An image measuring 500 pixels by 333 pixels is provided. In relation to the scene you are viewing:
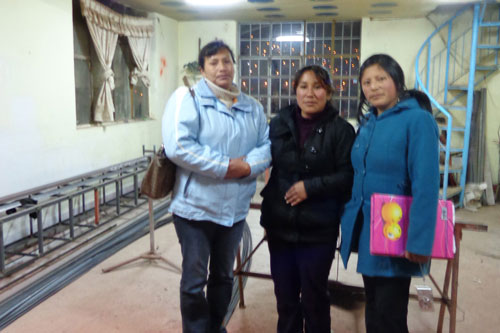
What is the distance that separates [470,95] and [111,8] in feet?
15.4

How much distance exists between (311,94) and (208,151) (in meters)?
0.49

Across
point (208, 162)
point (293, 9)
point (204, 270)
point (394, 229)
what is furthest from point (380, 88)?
point (293, 9)

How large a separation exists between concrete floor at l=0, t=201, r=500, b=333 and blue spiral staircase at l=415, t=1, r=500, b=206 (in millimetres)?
2494

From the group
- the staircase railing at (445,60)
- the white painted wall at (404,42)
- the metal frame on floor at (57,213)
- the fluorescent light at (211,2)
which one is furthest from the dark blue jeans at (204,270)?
the white painted wall at (404,42)

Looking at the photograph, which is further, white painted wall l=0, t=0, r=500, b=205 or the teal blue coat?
white painted wall l=0, t=0, r=500, b=205

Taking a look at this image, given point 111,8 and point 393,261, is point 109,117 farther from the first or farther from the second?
point 393,261

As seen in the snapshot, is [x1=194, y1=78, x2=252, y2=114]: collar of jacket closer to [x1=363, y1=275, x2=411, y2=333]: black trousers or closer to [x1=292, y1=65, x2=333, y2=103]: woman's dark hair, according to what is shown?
[x1=292, y1=65, x2=333, y2=103]: woman's dark hair

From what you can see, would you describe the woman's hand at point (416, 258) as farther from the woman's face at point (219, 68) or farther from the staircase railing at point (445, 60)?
the staircase railing at point (445, 60)

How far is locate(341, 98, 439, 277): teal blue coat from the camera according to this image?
4.76ft

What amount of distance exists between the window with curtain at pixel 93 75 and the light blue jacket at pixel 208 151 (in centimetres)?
340

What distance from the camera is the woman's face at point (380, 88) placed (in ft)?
5.15

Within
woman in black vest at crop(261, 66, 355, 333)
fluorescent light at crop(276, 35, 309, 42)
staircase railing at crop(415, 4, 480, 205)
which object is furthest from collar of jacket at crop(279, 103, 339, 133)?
fluorescent light at crop(276, 35, 309, 42)

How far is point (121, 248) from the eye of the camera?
12.2 feet

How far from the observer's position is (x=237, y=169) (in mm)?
1795
